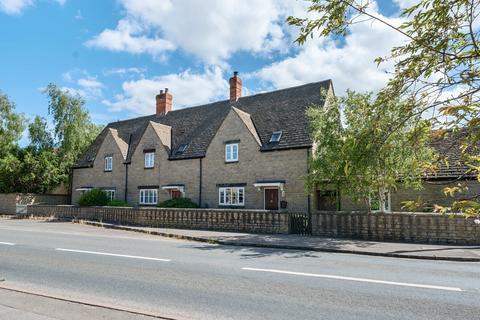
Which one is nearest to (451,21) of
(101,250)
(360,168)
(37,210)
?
(360,168)

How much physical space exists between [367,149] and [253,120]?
85.7 feet

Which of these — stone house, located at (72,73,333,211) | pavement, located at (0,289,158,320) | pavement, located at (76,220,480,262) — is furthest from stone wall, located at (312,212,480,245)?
pavement, located at (0,289,158,320)

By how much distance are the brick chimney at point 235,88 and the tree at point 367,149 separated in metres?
14.2

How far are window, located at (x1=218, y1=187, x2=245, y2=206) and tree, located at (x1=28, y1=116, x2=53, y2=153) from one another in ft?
77.4

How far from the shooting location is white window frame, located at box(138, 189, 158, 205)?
30.8 meters

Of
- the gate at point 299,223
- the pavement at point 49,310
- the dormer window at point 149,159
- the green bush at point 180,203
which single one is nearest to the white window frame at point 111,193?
the dormer window at point 149,159

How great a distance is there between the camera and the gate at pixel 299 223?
18.4 metres

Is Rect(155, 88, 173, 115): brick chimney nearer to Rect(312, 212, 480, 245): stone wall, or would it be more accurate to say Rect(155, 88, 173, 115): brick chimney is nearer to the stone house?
the stone house

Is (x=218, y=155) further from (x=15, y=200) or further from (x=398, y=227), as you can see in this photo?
(x=15, y=200)

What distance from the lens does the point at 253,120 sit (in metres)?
28.6

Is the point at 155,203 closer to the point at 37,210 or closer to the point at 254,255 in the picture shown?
the point at 37,210

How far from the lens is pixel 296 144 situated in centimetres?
2377

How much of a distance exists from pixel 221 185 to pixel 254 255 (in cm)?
1436

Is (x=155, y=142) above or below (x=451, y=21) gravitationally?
above
